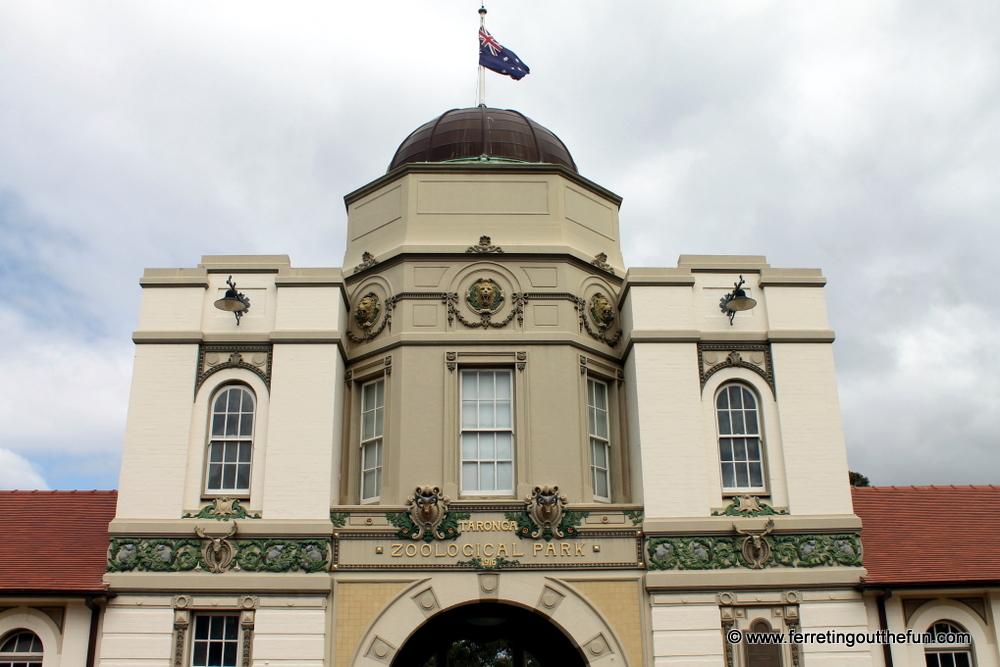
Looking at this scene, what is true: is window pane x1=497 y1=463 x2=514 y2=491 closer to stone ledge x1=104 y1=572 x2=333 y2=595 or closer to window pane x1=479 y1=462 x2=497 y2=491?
window pane x1=479 y1=462 x2=497 y2=491

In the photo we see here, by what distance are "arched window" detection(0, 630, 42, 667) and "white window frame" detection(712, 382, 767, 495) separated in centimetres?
1272

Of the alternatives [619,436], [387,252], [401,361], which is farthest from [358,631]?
[387,252]

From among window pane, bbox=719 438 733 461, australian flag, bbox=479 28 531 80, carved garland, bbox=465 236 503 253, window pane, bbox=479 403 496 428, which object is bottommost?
window pane, bbox=719 438 733 461

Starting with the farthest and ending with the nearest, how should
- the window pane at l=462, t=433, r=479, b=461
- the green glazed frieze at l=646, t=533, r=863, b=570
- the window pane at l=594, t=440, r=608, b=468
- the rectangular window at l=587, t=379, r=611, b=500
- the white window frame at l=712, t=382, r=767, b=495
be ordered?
the window pane at l=594, t=440, r=608, b=468 < the rectangular window at l=587, t=379, r=611, b=500 < the window pane at l=462, t=433, r=479, b=461 < the white window frame at l=712, t=382, r=767, b=495 < the green glazed frieze at l=646, t=533, r=863, b=570

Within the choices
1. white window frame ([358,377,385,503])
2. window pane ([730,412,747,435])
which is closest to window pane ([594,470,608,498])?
window pane ([730,412,747,435])

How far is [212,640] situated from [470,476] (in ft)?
17.8

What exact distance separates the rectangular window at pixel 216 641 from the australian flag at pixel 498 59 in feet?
46.9

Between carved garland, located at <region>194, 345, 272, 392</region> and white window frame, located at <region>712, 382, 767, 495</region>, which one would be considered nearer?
white window frame, located at <region>712, 382, 767, 495</region>

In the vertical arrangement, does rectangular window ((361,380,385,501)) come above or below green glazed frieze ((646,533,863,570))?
above

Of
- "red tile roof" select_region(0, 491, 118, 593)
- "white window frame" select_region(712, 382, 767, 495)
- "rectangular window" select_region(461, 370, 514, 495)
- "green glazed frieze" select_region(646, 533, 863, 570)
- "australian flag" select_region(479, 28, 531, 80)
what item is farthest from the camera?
"australian flag" select_region(479, 28, 531, 80)

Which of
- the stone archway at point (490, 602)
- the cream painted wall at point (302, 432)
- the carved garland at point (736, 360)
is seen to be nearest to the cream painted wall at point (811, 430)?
the carved garland at point (736, 360)

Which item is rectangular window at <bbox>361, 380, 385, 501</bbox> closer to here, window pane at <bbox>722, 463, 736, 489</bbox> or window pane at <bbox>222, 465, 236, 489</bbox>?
window pane at <bbox>222, 465, 236, 489</bbox>

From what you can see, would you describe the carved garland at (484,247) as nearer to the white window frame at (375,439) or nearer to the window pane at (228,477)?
the white window frame at (375,439)

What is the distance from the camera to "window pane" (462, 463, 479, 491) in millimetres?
18500
